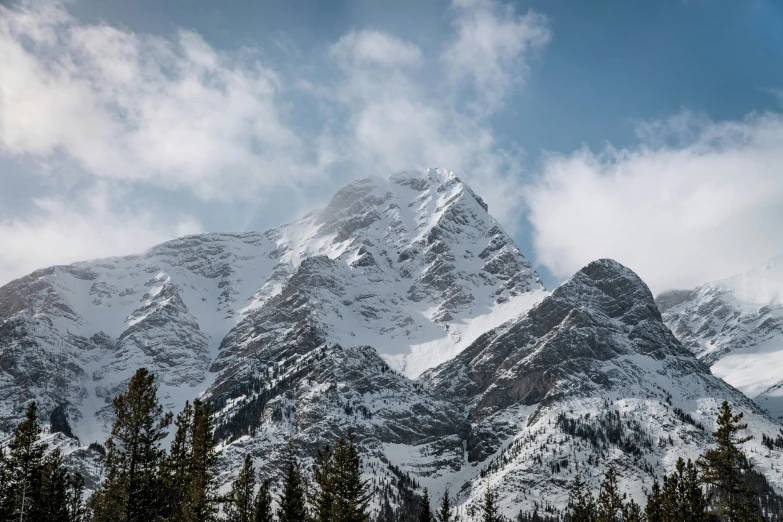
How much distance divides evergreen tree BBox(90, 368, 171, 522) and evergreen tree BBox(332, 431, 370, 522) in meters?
14.3

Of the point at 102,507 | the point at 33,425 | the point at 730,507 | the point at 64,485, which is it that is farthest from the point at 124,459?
the point at 730,507

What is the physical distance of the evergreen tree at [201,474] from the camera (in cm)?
4941

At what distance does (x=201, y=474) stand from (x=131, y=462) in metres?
9.64

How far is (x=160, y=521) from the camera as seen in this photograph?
46.1 metres

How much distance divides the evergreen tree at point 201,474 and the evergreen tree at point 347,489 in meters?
9.45

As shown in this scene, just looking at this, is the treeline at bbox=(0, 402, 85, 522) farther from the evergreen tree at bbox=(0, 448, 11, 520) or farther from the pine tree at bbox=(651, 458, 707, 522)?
the pine tree at bbox=(651, 458, 707, 522)

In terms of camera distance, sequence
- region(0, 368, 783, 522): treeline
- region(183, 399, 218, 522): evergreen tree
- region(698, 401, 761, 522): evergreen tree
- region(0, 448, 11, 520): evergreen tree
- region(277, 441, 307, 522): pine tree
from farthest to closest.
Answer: region(277, 441, 307, 522): pine tree, region(0, 448, 11, 520): evergreen tree, region(183, 399, 218, 522): evergreen tree, region(0, 368, 783, 522): treeline, region(698, 401, 761, 522): evergreen tree

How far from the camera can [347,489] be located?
54562 millimetres

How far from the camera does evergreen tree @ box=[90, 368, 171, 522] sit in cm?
4328

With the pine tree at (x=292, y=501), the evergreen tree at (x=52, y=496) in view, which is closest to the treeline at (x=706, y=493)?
the pine tree at (x=292, y=501)

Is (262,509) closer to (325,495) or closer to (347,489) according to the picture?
(325,495)

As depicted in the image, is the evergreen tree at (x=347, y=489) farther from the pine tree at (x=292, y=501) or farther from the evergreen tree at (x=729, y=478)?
the evergreen tree at (x=729, y=478)

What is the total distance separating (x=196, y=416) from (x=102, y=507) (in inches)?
537

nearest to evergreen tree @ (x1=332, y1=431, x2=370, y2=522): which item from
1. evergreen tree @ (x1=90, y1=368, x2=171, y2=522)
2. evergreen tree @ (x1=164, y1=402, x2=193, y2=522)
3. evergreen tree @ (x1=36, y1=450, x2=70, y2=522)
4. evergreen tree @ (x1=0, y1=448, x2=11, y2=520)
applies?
evergreen tree @ (x1=164, y1=402, x2=193, y2=522)
